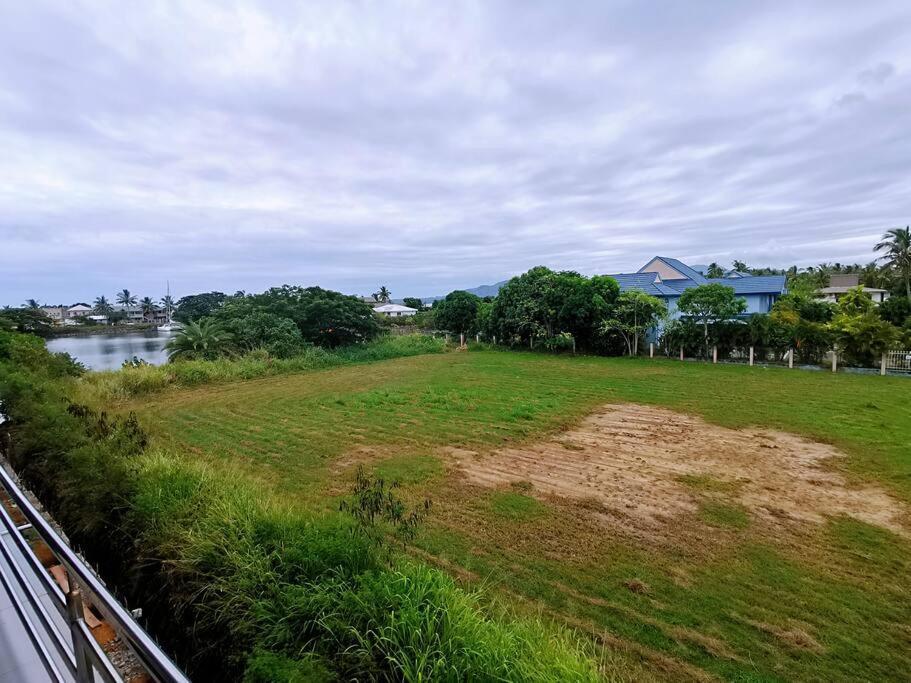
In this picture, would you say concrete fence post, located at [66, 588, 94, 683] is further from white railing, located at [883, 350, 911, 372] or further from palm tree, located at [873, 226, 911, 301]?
palm tree, located at [873, 226, 911, 301]

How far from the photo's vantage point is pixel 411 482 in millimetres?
4879

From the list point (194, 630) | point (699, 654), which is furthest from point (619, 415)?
point (194, 630)

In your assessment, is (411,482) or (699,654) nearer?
(699,654)

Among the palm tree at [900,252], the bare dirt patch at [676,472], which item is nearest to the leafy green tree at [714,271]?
the palm tree at [900,252]

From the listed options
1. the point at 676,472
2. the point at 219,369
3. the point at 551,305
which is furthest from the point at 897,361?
the point at 219,369

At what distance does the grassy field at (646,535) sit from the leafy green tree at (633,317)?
241 inches

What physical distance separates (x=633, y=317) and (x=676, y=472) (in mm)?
11715

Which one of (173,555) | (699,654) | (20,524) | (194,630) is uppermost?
(20,524)

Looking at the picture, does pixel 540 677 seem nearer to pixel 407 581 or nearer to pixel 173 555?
pixel 407 581

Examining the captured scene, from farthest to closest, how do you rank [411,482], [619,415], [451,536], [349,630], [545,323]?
[545,323]
[619,415]
[411,482]
[451,536]
[349,630]

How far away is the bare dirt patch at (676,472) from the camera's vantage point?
13.7 ft

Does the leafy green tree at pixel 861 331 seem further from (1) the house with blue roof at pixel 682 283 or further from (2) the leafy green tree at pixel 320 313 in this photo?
(2) the leafy green tree at pixel 320 313

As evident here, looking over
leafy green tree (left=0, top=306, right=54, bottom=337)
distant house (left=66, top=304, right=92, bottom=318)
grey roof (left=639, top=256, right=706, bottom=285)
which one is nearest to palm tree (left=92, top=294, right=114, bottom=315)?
distant house (left=66, top=304, right=92, bottom=318)

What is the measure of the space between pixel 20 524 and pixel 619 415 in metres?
7.57
